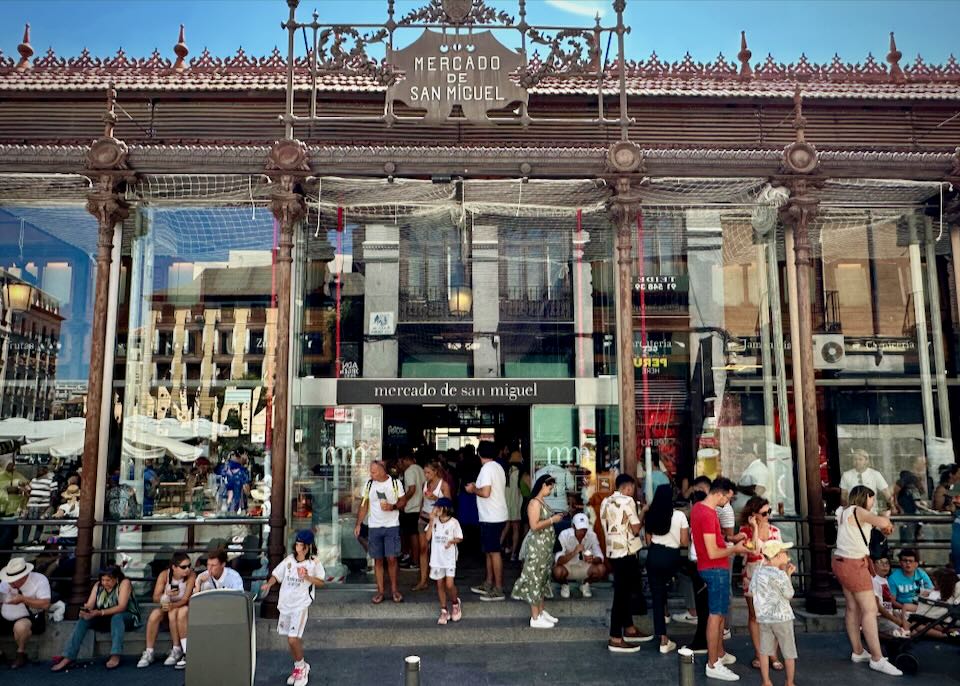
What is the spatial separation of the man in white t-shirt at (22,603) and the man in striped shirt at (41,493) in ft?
7.19

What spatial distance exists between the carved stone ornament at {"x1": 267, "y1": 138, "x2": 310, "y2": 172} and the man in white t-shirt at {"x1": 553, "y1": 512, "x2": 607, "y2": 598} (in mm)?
5787

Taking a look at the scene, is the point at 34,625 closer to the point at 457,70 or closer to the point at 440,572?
the point at 440,572

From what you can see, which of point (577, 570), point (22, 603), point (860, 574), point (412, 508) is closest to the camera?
point (860, 574)

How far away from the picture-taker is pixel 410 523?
9.77m

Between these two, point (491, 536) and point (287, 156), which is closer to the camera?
point (491, 536)

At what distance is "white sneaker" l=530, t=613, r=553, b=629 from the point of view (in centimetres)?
787

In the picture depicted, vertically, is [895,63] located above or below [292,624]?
above

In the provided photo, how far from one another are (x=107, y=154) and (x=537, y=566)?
7.49 meters

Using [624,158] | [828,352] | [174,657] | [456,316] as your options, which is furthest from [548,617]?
[828,352]

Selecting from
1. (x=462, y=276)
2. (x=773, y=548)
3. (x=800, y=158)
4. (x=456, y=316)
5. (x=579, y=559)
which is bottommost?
(x=579, y=559)

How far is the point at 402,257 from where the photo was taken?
11.0m

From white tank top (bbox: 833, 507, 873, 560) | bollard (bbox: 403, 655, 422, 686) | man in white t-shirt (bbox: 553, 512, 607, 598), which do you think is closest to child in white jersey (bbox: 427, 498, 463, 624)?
man in white t-shirt (bbox: 553, 512, 607, 598)

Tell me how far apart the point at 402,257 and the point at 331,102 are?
9.59ft

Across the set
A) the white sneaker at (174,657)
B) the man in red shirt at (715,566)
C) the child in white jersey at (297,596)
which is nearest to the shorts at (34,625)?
the white sneaker at (174,657)
